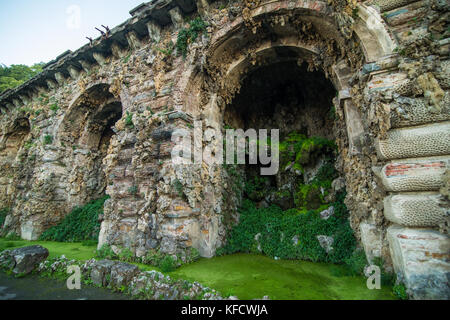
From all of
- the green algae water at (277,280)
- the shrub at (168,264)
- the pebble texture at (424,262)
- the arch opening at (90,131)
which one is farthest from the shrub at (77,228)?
the pebble texture at (424,262)

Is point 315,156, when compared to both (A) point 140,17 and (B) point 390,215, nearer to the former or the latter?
(B) point 390,215

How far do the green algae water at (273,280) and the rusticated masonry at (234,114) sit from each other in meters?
0.47

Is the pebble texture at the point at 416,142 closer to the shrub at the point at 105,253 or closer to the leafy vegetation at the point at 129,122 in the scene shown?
the leafy vegetation at the point at 129,122

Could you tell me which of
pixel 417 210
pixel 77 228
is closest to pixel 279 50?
pixel 417 210

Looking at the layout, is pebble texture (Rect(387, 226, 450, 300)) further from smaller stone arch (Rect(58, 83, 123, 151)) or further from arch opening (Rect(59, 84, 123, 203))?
smaller stone arch (Rect(58, 83, 123, 151))

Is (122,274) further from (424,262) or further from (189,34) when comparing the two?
(189,34)

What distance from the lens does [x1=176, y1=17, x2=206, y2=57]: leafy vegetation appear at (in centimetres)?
484

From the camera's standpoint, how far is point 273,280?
3004mm

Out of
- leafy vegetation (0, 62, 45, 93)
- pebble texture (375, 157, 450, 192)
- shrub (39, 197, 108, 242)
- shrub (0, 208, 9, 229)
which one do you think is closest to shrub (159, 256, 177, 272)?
pebble texture (375, 157, 450, 192)

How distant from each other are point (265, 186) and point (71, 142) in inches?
295

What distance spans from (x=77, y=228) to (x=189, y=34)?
6992 mm

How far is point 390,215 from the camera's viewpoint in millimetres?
2529

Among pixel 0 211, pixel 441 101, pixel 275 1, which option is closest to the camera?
pixel 441 101
